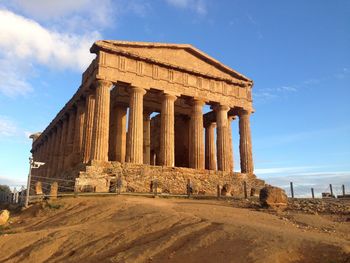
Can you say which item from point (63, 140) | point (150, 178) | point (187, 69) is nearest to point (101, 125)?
point (150, 178)

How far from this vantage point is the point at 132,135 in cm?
2905

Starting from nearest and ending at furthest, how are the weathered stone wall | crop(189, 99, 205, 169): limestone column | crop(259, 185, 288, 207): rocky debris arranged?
crop(259, 185, 288, 207): rocky debris → the weathered stone wall → crop(189, 99, 205, 169): limestone column

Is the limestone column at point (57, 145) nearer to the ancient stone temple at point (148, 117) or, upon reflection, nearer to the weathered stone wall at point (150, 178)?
the ancient stone temple at point (148, 117)

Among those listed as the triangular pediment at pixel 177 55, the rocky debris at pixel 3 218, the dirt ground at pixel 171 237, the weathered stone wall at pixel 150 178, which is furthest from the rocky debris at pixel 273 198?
the triangular pediment at pixel 177 55

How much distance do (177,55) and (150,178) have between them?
12.7 m

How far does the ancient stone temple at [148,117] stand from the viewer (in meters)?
27.7

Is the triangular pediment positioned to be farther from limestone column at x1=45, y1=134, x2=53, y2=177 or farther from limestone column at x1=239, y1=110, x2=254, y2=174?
limestone column at x1=45, y1=134, x2=53, y2=177

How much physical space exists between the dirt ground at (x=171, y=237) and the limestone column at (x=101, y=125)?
999 centimetres

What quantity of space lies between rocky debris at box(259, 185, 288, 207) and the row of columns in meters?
13.3

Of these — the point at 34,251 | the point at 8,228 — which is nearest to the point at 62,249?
the point at 34,251

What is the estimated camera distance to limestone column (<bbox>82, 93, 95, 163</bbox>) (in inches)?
1163

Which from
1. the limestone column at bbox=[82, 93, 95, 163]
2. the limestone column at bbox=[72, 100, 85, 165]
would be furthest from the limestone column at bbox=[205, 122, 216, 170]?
the limestone column at bbox=[72, 100, 85, 165]

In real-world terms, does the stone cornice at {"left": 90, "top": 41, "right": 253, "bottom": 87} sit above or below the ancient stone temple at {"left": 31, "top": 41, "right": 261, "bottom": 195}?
above

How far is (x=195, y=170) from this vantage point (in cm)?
2989
